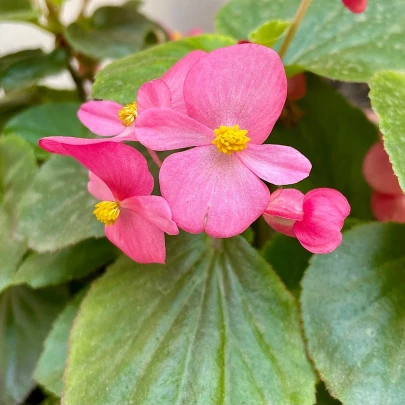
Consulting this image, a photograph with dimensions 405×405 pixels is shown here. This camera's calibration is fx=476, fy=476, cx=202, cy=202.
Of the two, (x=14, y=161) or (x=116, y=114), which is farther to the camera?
(x=14, y=161)

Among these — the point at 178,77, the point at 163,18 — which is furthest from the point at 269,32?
the point at 163,18

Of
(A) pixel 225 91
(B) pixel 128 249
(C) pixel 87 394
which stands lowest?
(C) pixel 87 394

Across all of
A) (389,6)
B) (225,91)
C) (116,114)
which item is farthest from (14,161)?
(389,6)

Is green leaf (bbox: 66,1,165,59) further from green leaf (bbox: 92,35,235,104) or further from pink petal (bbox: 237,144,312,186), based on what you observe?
pink petal (bbox: 237,144,312,186)

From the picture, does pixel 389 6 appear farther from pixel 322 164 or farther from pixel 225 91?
pixel 225 91

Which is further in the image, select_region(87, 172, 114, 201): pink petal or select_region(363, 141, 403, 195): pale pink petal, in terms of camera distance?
select_region(363, 141, 403, 195): pale pink petal

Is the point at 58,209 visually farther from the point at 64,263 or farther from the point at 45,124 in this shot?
the point at 45,124

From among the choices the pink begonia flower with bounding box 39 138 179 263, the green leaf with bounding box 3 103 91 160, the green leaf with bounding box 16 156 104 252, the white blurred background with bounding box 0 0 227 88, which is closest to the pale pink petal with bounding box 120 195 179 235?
the pink begonia flower with bounding box 39 138 179 263
